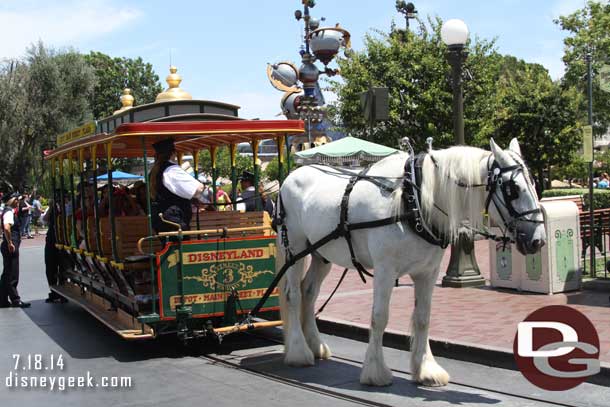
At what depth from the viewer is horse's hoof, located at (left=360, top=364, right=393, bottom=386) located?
6125 millimetres

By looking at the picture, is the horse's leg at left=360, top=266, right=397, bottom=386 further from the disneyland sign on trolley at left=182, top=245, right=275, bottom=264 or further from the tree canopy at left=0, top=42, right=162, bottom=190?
the tree canopy at left=0, top=42, right=162, bottom=190

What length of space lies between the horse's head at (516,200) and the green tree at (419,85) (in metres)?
19.9

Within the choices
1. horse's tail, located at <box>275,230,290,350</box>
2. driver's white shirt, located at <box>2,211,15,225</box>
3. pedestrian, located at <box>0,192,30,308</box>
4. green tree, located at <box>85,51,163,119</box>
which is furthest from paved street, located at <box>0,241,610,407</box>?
green tree, located at <box>85,51,163,119</box>

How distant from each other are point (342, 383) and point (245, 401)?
0.94 meters

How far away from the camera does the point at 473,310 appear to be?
9.07 metres

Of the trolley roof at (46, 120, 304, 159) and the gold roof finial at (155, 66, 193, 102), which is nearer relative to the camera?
the trolley roof at (46, 120, 304, 159)

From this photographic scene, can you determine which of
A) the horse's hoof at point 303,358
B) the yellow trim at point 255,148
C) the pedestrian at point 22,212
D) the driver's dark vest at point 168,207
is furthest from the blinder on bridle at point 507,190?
the pedestrian at point 22,212

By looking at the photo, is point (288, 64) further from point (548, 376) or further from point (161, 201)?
point (548, 376)

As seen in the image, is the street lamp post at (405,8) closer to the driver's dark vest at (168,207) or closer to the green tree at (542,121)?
the green tree at (542,121)

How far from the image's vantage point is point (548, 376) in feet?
20.0

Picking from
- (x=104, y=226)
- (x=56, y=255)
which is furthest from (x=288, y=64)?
(x=104, y=226)

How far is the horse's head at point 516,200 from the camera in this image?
534cm

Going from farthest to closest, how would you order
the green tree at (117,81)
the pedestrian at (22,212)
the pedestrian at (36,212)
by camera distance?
the green tree at (117,81) → the pedestrian at (36,212) → the pedestrian at (22,212)

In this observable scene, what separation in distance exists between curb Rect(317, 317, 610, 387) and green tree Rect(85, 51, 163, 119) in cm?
5370
